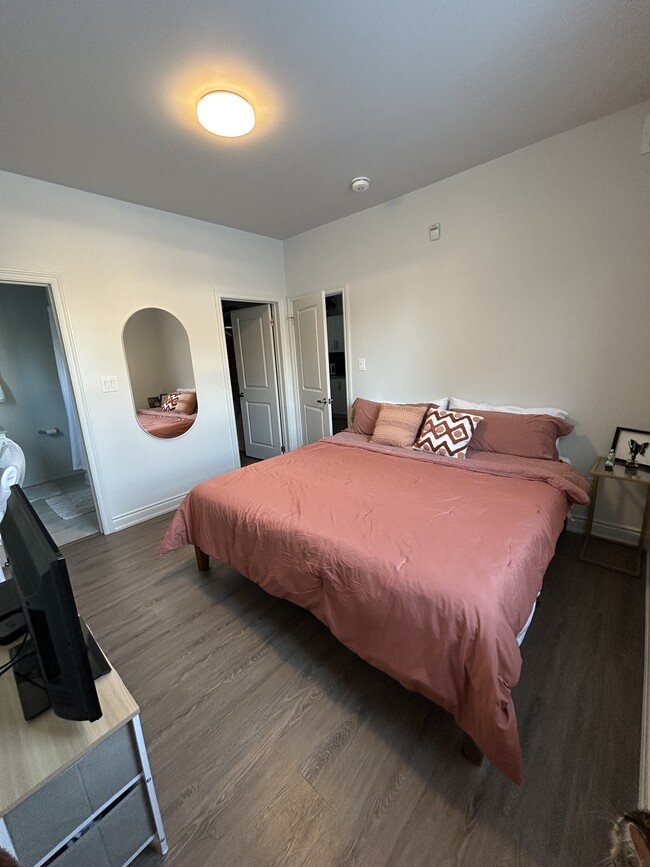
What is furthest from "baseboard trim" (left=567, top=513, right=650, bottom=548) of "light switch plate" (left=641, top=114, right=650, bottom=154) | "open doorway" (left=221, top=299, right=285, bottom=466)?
"open doorway" (left=221, top=299, right=285, bottom=466)

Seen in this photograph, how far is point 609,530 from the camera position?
7.90 ft

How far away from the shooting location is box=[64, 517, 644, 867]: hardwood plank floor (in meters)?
1.02

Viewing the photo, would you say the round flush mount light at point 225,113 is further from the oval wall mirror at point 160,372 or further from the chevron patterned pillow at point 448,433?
the chevron patterned pillow at point 448,433

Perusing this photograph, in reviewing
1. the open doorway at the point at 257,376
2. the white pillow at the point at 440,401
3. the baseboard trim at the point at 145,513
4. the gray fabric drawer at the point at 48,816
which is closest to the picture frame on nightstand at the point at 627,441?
the white pillow at the point at 440,401

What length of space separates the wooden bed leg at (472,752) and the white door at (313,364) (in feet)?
9.70

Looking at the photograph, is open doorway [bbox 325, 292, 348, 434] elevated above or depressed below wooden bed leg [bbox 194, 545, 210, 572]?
above

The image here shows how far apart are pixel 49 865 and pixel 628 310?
11.1 ft

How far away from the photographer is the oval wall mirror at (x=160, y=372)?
9.95 ft

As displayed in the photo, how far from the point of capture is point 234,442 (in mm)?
3844

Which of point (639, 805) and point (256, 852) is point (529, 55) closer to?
point (639, 805)

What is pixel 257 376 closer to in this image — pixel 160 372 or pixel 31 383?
pixel 160 372

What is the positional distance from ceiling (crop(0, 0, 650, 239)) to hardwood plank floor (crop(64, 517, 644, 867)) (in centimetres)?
270

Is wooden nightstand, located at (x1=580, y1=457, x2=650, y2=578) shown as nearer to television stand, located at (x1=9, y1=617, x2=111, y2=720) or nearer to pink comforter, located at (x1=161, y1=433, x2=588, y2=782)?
pink comforter, located at (x1=161, y1=433, x2=588, y2=782)

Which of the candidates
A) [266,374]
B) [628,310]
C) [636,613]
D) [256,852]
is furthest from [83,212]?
[636,613]
